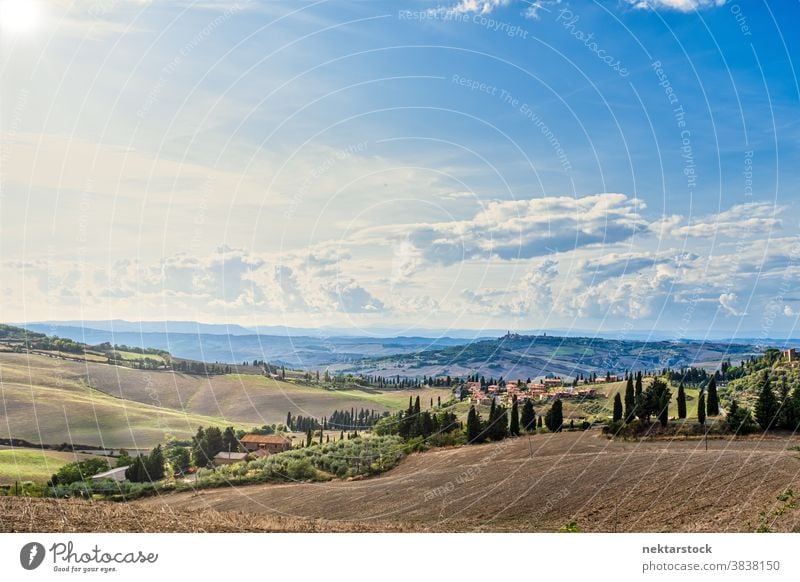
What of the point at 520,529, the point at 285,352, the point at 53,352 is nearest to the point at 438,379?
the point at 285,352

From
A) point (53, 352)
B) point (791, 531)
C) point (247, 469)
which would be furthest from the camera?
point (53, 352)

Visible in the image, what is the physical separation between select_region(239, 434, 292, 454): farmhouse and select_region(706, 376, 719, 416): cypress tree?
676 inches

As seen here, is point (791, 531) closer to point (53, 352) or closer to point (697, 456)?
point (697, 456)

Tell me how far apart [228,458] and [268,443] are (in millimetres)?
1706

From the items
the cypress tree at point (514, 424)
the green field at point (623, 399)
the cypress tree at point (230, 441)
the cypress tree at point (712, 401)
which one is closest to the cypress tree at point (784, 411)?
the cypress tree at point (712, 401)

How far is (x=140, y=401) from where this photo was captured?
3306cm

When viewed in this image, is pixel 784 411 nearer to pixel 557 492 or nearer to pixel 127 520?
pixel 557 492

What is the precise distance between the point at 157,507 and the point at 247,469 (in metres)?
3.59

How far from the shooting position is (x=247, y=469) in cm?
2088

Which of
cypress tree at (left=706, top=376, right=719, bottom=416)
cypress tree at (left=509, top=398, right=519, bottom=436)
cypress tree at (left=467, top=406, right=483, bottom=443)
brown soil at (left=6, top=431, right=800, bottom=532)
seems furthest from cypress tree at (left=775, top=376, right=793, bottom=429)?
cypress tree at (left=467, top=406, right=483, bottom=443)

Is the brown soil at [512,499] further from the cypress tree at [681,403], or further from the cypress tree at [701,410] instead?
the cypress tree at [681,403]

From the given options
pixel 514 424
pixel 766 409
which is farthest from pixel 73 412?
pixel 766 409
